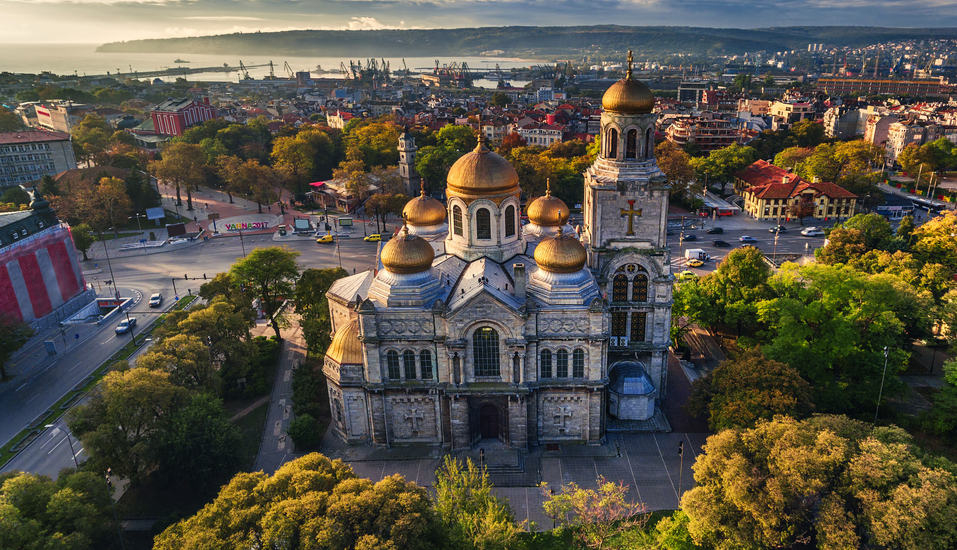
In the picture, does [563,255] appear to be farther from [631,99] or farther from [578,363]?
[631,99]

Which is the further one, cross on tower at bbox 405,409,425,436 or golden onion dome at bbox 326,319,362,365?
cross on tower at bbox 405,409,425,436

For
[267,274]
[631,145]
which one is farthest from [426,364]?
[267,274]

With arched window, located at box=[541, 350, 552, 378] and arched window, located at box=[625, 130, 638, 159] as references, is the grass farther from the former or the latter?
arched window, located at box=[625, 130, 638, 159]

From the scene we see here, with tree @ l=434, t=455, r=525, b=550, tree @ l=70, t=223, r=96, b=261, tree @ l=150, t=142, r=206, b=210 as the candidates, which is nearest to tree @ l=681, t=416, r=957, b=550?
tree @ l=434, t=455, r=525, b=550

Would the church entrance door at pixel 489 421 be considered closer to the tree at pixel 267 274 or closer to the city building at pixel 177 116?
the tree at pixel 267 274

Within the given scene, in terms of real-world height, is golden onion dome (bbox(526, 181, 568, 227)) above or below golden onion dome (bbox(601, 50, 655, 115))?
below

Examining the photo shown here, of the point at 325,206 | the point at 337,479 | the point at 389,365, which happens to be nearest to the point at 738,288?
the point at 389,365
